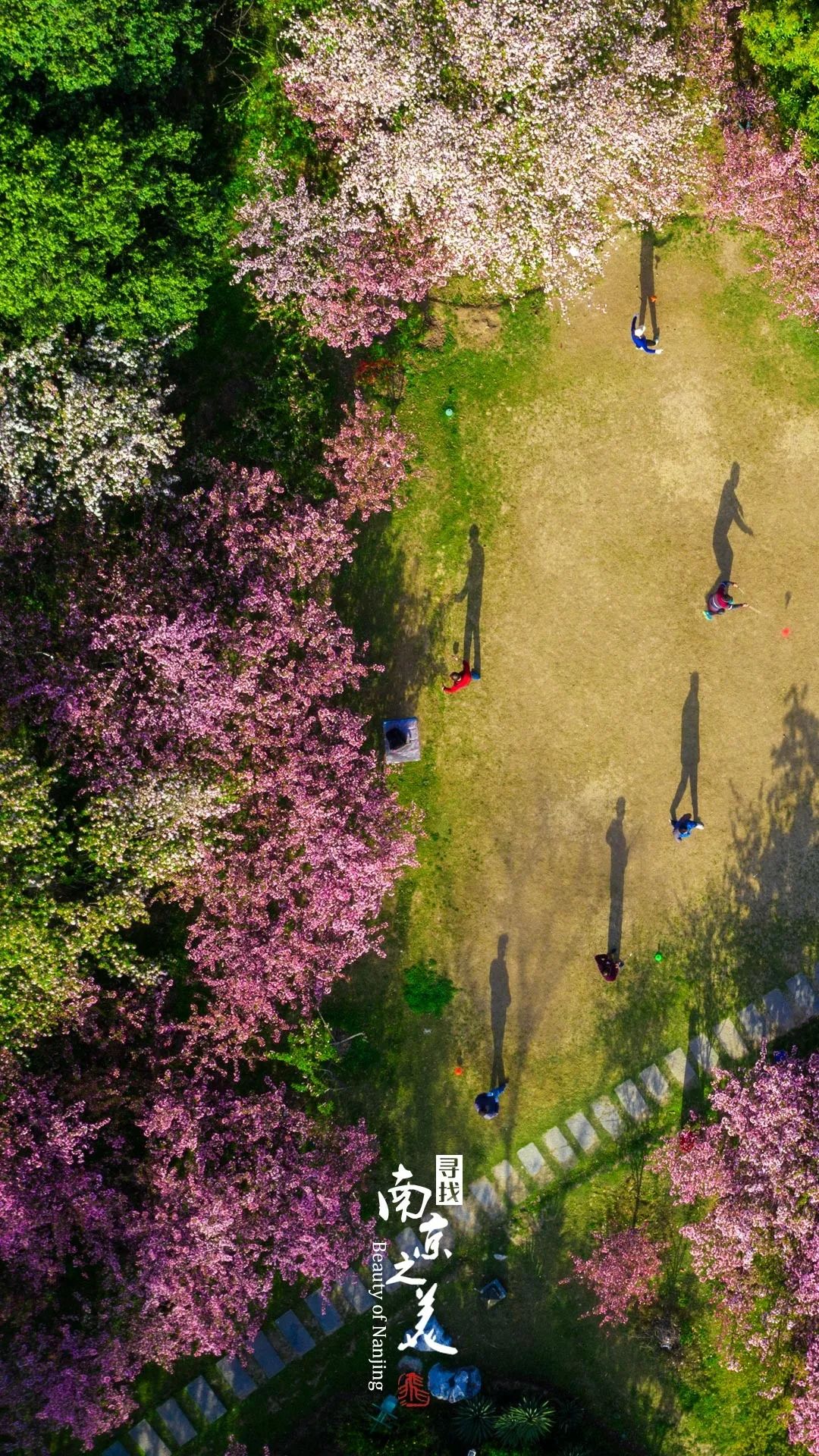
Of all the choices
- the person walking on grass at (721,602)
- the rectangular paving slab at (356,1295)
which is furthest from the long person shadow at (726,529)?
the rectangular paving slab at (356,1295)

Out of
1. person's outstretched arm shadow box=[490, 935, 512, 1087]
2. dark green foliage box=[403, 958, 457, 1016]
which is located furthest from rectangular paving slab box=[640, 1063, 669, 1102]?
dark green foliage box=[403, 958, 457, 1016]

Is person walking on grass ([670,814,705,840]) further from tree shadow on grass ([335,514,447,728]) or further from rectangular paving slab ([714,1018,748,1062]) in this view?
tree shadow on grass ([335,514,447,728])

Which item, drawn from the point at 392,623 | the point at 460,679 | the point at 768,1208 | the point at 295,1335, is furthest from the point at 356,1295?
the point at 392,623

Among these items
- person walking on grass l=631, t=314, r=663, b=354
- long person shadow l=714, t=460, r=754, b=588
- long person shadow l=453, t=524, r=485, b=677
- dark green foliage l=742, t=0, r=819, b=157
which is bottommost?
long person shadow l=714, t=460, r=754, b=588

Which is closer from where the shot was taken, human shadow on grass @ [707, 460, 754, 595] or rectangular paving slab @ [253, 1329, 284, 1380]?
rectangular paving slab @ [253, 1329, 284, 1380]

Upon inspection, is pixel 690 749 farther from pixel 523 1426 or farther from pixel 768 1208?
pixel 523 1426

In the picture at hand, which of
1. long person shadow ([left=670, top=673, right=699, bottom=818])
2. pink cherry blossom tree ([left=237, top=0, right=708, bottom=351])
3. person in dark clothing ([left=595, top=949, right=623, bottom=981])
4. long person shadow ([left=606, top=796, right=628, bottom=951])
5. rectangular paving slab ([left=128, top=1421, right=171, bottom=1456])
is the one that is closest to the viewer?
pink cherry blossom tree ([left=237, top=0, right=708, bottom=351])

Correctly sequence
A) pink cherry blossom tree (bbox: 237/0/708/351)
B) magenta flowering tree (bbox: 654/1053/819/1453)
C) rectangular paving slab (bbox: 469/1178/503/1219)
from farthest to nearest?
rectangular paving slab (bbox: 469/1178/503/1219)
magenta flowering tree (bbox: 654/1053/819/1453)
pink cherry blossom tree (bbox: 237/0/708/351)
